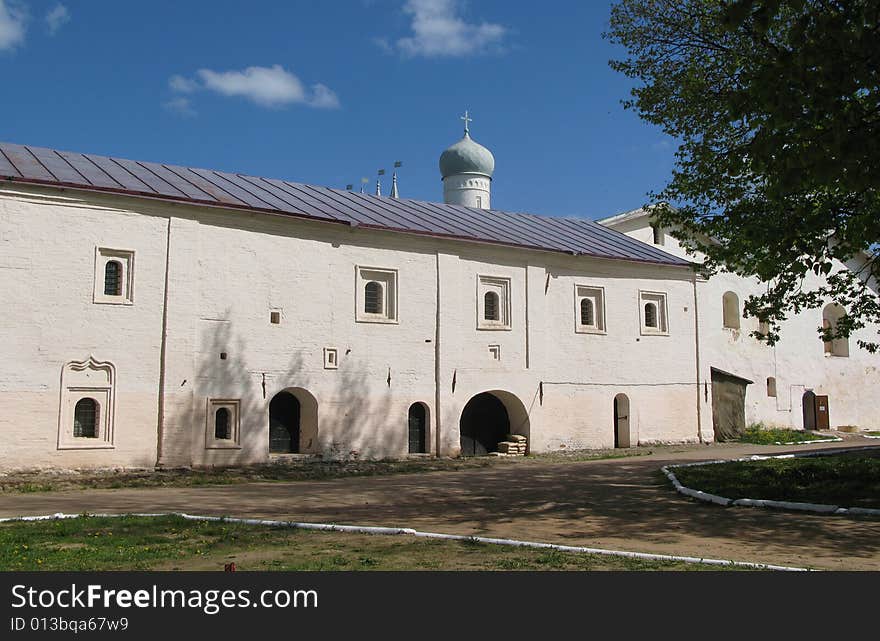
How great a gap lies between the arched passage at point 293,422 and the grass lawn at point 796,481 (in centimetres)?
804

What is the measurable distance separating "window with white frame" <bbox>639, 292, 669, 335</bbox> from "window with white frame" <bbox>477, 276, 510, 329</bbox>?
4.87 metres

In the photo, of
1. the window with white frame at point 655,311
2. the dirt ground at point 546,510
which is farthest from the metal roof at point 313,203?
the dirt ground at point 546,510

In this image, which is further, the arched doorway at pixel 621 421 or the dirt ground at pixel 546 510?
the arched doorway at pixel 621 421

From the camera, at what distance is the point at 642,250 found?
25359 mm

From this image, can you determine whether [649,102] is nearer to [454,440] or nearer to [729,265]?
[729,265]

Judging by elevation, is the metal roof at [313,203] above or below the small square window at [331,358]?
above

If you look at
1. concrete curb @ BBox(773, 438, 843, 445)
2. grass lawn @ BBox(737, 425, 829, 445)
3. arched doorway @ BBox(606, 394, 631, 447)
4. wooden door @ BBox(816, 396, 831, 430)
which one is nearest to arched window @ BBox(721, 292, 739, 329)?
grass lawn @ BBox(737, 425, 829, 445)

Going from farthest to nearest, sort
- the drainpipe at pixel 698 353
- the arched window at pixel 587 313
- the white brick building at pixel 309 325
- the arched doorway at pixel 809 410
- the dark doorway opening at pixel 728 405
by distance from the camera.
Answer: the arched doorway at pixel 809 410
the dark doorway opening at pixel 728 405
the drainpipe at pixel 698 353
the arched window at pixel 587 313
the white brick building at pixel 309 325

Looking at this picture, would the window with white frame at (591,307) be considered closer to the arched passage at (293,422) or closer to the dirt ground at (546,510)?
→ the dirt ground at (546,510)

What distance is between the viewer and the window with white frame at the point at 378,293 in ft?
65.4

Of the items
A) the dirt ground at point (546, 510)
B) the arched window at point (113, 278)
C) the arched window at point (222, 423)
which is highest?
the arched window at point (113, 278)

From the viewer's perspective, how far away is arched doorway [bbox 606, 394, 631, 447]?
77.8 feet

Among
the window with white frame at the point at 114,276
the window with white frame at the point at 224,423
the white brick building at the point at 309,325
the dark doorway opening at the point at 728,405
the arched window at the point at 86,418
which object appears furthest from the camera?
the dark doorway opening at the point at 728,405
